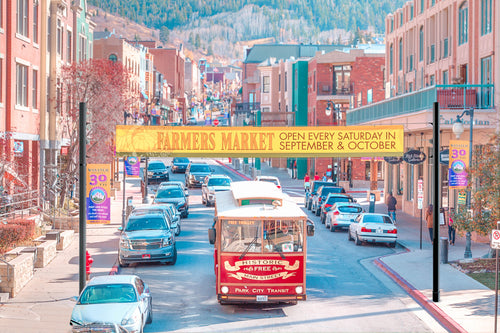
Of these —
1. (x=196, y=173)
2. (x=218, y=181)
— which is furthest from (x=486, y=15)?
(x=196, y=173)

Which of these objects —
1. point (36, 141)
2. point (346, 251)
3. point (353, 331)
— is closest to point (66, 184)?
point (36, 141)

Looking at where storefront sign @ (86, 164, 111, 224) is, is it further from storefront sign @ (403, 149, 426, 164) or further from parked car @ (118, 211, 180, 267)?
storefront sign @ (403, 149, 426, 164)

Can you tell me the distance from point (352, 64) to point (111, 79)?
113 ft

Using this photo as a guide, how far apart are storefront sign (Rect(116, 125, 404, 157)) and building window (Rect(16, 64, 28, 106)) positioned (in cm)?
1198

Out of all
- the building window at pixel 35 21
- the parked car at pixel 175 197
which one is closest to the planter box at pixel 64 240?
the parked car at pixel 175 197

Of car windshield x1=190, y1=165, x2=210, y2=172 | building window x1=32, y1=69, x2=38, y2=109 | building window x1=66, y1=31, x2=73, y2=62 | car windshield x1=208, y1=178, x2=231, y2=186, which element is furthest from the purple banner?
car windshield x1=190, y1=165, x2=210, y2=172

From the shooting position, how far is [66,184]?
37.9m

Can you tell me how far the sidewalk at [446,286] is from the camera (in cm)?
1738

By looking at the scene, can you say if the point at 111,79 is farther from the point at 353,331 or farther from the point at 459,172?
the point at 353,331

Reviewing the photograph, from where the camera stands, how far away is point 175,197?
39.7 m

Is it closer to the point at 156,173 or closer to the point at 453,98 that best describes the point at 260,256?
the point at 453,98

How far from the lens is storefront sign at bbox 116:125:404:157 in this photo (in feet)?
81.0

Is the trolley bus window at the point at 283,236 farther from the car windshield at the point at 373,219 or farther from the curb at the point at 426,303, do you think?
the car windshield at the point at 373,219

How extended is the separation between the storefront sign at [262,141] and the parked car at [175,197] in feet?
46.1
